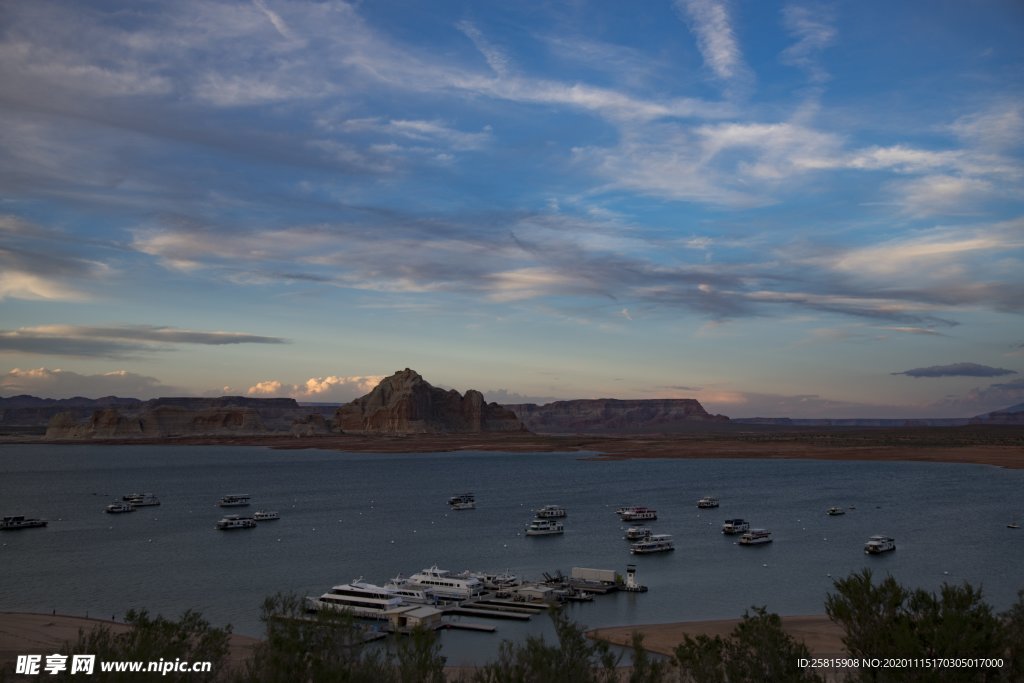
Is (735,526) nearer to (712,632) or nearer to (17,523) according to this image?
(712,632)

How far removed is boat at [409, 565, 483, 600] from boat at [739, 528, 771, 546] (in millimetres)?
25159

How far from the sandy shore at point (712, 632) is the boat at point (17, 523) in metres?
65.6

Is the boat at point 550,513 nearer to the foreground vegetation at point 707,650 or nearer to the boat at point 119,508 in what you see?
the boat at point 119,508

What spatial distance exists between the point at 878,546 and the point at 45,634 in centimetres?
5248

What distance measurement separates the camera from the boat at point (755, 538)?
63.2 metres

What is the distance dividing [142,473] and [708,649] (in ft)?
482

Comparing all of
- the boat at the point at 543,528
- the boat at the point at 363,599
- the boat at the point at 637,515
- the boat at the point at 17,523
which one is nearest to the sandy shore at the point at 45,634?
the boat at the point at 363,599

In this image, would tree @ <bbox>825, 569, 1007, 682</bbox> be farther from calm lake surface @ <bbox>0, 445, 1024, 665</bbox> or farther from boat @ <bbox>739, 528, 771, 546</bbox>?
boat @ <bbox>739, 528, 771, 546</bbox>

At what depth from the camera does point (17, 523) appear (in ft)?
260

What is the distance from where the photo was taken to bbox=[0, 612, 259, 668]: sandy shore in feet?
112

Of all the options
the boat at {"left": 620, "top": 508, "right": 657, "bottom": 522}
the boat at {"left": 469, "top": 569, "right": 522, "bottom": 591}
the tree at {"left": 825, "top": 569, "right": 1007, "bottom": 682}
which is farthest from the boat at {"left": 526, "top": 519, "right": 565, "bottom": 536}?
the tree at {"left": 825, "top": 569, "right": 1007, "bottom": 682}

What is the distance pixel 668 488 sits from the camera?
4419 inches

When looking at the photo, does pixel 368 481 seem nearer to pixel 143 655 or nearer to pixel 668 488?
pixel 668 488

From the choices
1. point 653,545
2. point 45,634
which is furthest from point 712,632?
point 45,634
